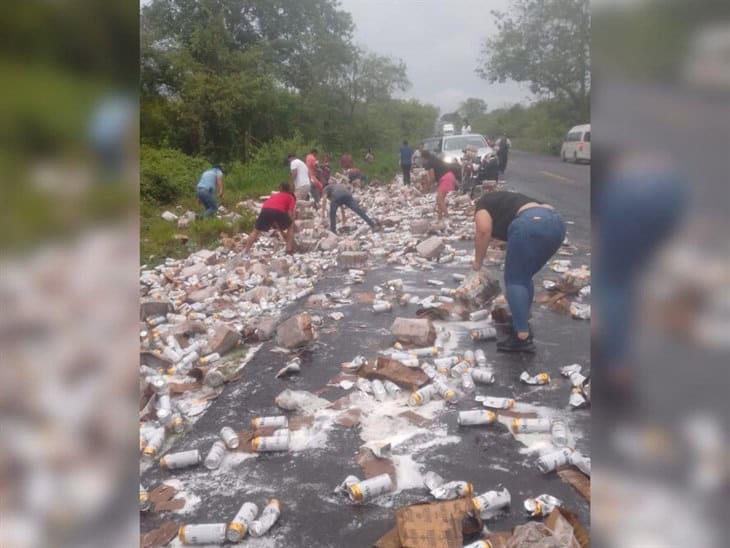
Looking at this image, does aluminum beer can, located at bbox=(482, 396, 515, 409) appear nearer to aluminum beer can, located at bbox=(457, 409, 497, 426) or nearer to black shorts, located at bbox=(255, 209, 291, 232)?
aluminum beer can, located at bbox=(457, 409, 497, 426)

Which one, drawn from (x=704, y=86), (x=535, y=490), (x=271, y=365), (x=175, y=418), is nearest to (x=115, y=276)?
(x=704, y=86)

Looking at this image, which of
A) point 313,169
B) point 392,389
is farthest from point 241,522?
point 313,169

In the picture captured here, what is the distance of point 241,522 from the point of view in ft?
6.70

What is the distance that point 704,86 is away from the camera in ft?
2.29

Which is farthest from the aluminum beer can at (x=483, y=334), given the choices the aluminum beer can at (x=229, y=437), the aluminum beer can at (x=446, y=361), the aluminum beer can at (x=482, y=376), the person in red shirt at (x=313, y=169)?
the aluminum beer can at (x=229, y=437)

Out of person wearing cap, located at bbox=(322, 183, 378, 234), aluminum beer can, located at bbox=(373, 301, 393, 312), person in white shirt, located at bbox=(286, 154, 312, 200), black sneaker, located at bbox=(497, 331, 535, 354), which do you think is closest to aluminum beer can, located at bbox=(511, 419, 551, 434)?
black sneaker, located at bbox=(497, 331, 535, 354)

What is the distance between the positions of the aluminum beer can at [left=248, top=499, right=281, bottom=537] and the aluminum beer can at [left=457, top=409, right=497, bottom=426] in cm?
96

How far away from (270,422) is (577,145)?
7.53ft

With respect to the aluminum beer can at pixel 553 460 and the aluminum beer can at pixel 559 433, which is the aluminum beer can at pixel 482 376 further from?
the aluminum beer can at pixel 553 460

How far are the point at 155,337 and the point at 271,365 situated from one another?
55.9 inches

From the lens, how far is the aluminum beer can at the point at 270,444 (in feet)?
8.46

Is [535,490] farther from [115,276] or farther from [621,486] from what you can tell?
[115,276]

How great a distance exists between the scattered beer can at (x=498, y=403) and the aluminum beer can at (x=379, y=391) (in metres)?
0.52

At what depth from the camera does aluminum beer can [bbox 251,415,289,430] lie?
9.24ft
